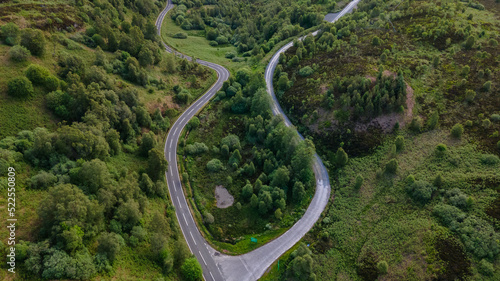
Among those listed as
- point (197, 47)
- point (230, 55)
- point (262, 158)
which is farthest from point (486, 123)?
point (197, 47)

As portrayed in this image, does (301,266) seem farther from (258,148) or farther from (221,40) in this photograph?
(221,40)

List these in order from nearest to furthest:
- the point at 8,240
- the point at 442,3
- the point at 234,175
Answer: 1. the point at 8,240
2. the point at 234,175
3. the point at 442,3

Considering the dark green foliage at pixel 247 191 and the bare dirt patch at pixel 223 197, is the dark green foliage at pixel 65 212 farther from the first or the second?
the dark green foliage at pixel 247 191

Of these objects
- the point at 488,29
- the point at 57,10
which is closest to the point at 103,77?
the point at 57,10

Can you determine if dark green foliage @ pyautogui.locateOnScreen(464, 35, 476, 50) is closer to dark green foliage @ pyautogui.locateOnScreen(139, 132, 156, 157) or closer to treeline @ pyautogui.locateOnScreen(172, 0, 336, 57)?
treeline @ pyautogui.locateOnScreen(172, 0, 336, 57)

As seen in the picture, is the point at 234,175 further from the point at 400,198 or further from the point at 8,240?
the point at 8,240

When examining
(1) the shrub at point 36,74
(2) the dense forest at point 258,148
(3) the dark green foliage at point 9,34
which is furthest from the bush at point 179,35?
(1) the shrub at point 36,74

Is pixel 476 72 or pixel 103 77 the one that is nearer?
pixel 103 77
